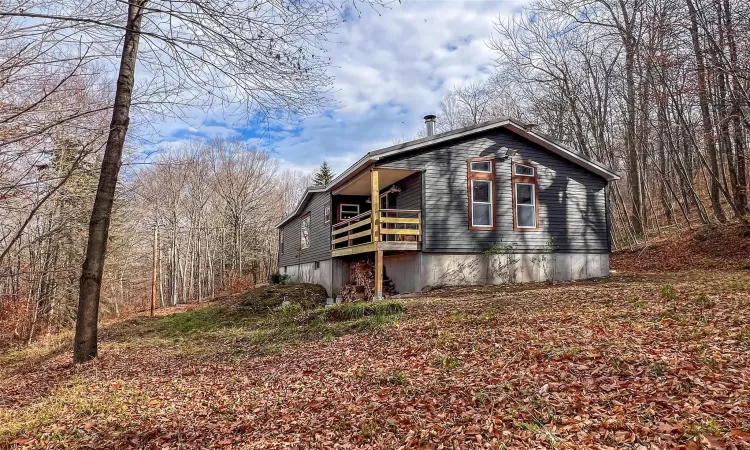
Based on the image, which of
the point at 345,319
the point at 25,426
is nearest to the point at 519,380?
the point at 25,426

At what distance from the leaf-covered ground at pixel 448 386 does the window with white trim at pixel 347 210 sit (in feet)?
33.4

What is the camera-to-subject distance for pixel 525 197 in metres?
15.0

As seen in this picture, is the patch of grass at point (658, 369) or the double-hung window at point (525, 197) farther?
the double-hung window at point (525, 197)

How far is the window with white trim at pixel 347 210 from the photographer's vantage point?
18.7 meters

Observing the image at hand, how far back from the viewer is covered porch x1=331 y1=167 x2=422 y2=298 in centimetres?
1344

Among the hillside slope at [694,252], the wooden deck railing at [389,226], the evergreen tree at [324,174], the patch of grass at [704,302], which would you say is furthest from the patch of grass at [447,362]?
the evergreen tree at [324,174]

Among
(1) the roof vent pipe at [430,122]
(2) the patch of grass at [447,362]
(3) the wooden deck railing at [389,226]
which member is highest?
(1) the roof vent pipe at [430,122]

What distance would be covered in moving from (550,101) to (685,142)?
790 centimetres

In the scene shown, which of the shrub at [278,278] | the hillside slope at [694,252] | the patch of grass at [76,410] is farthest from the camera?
the shrub at [278,278]

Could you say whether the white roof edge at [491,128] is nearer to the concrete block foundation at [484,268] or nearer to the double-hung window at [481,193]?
the double-hung window at [481,193]

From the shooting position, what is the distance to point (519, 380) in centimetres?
466

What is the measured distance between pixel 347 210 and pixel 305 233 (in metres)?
4.50

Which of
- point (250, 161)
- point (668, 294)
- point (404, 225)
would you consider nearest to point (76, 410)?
point (668, 294)

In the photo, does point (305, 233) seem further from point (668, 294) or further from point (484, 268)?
point (668, 294)
